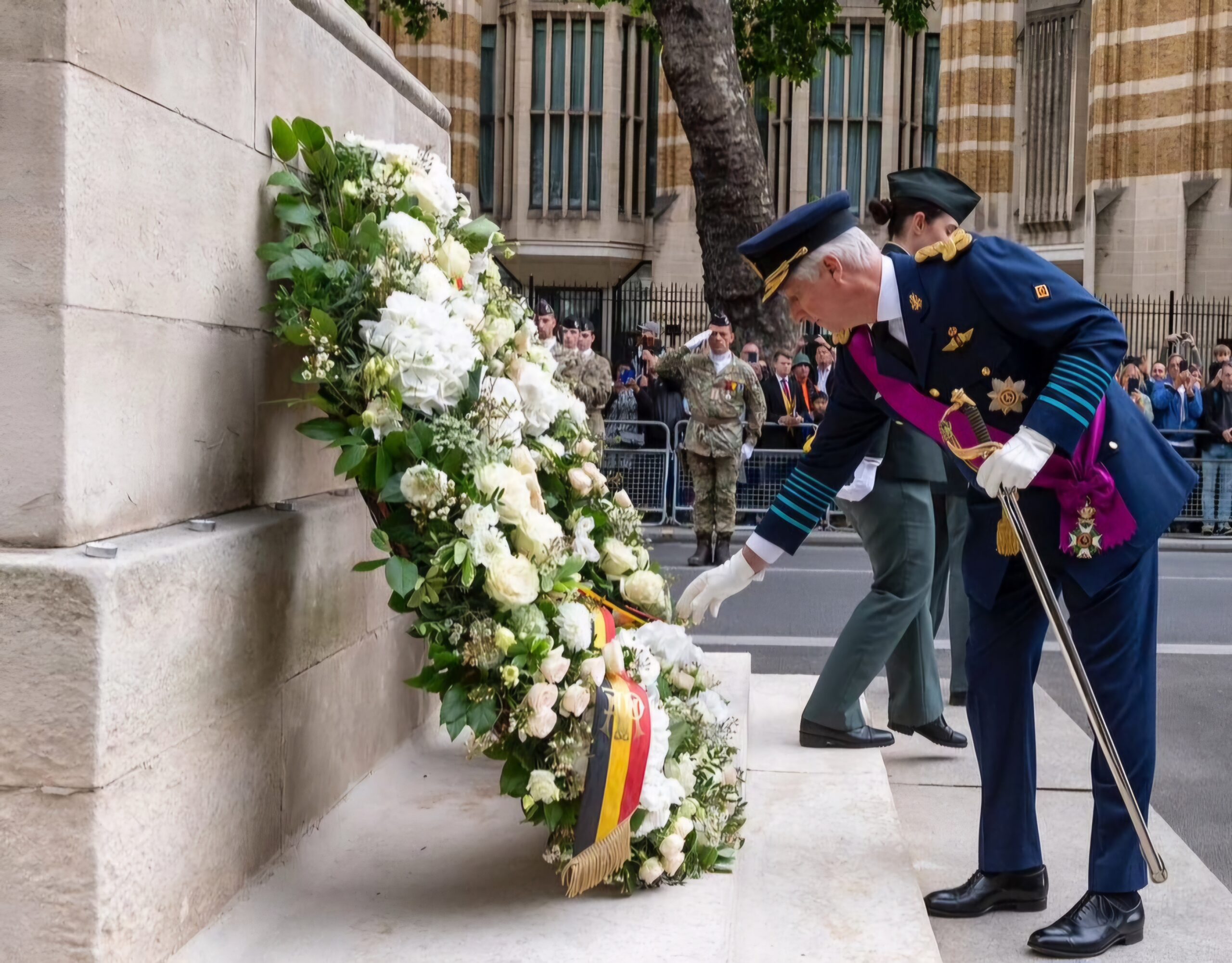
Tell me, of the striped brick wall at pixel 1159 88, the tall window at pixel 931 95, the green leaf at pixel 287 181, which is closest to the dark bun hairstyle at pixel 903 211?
the green leaf at pixel 287 181

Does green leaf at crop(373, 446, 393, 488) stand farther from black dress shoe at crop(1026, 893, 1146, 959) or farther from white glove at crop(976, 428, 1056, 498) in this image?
black dress shoe at crop(1026, 893, 1146, 959)

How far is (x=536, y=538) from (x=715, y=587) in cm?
103

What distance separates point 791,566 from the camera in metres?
12.7

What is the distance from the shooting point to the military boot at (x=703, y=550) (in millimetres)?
13047

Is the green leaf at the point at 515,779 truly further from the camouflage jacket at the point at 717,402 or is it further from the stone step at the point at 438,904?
the camouflage jacket at the point at 717,402

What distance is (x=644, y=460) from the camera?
15406 millimetres

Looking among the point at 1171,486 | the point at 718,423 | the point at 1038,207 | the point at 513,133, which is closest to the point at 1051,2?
the point at 1038,207

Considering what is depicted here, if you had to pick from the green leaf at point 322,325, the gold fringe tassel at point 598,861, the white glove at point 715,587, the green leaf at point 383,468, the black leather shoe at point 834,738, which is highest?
the green leaf at point 322,325

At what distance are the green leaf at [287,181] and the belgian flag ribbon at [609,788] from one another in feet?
4.93

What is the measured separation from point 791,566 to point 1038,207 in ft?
63.2

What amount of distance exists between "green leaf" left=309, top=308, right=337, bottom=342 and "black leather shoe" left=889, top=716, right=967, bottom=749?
324 centimetres

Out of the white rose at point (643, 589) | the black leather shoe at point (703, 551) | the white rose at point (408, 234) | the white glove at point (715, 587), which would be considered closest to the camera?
the white rose at point (408, 234)

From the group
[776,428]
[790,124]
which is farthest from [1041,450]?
[790,124]

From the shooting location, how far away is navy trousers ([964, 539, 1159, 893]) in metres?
3.87
